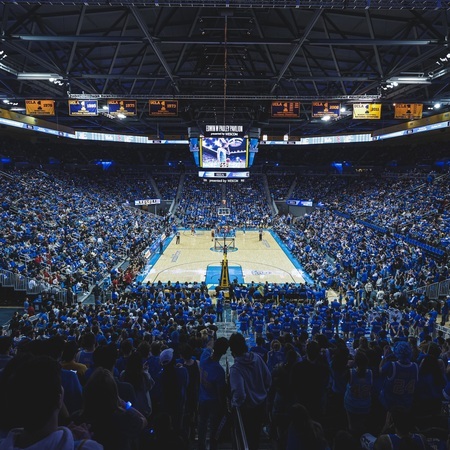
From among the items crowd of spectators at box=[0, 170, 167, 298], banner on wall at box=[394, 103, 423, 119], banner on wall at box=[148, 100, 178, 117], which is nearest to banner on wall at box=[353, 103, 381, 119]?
banner on wall at box=[394, 103, 423, 119]

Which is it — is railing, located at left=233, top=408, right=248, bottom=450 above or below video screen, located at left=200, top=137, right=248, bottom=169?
below

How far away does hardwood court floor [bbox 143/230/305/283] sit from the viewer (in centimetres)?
2375

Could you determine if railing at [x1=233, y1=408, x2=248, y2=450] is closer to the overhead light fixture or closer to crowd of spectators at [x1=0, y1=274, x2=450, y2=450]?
crowd of spectators at [x1=0, y1=274, x2=450, y2=450]

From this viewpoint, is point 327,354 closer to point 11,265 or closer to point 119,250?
point 11,265

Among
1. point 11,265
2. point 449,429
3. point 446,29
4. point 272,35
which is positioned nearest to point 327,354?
point 449,429

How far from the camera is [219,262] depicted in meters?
27.5

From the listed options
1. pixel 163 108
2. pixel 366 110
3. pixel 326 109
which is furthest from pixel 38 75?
pixel 366 110

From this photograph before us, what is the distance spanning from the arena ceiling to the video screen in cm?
217

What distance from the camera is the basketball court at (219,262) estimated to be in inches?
928

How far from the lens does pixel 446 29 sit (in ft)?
41.2

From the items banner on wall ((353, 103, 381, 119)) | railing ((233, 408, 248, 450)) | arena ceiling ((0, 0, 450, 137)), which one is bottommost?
railing ((233, 408, 248, 450))

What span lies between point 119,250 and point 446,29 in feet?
71.3

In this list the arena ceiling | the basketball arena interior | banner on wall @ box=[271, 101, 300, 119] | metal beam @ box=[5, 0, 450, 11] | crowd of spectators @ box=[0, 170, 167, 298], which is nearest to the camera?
the basketball arena interior

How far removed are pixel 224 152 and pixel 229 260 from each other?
26.9 ft
